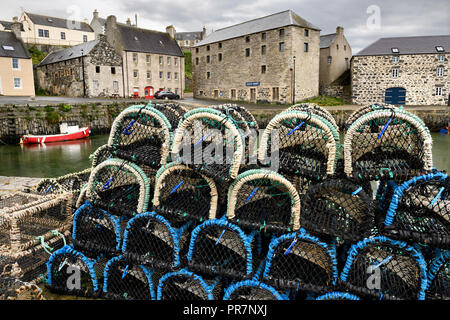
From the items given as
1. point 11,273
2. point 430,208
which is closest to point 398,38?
point 430,208

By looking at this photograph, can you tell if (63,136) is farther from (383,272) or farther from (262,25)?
(262,25)

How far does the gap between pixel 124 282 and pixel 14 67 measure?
30.6 metres

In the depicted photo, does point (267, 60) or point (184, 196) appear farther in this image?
point (267, 60)

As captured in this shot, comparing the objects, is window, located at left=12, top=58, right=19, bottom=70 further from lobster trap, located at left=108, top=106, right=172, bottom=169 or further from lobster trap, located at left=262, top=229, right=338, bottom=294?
lobster trap, located at left=262, top=229, right=338, bottom=294

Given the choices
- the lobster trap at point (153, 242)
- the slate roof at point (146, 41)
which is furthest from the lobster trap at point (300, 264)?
the slate roof at point (146, 41)

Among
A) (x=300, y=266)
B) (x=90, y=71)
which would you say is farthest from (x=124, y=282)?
(x=90, y=71)

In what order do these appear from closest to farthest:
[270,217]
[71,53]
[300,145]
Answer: [270,217]
[300,145]
[71,53]

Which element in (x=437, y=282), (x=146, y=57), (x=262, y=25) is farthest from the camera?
(x=146, y=57)

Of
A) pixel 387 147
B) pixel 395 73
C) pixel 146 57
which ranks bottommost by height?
pixel 387 147

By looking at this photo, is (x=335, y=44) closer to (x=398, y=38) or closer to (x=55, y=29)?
(x=398, y=38)

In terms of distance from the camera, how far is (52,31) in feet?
123

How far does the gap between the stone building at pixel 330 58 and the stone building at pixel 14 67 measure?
85.3ft
